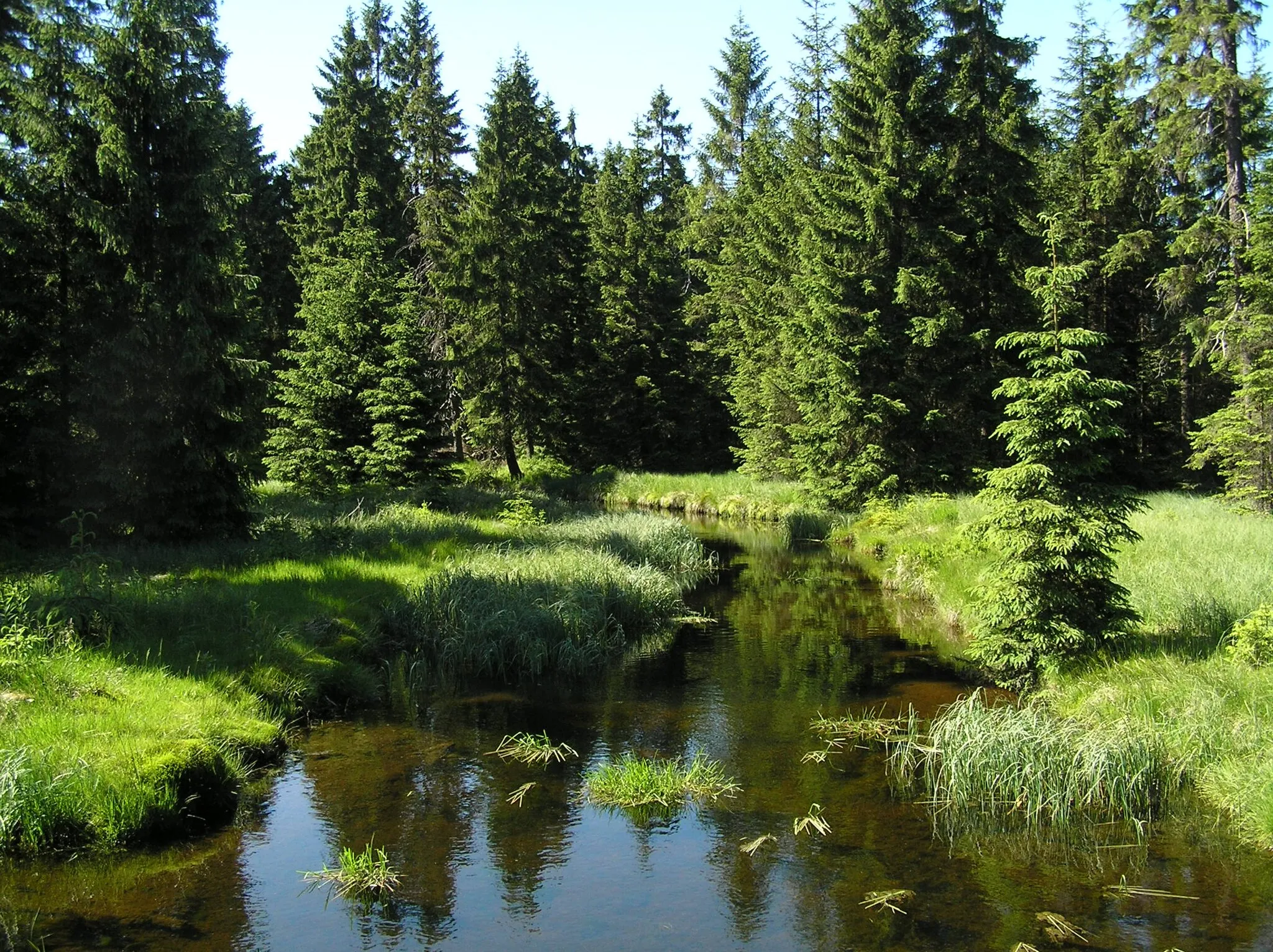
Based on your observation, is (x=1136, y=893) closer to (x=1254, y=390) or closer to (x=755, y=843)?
(x=755, y=843)

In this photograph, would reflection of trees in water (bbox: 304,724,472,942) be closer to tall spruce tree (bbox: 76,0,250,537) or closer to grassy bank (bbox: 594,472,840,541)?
tall spruce tree (bbox: 76,0,250,537)

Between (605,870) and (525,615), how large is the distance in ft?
22.5

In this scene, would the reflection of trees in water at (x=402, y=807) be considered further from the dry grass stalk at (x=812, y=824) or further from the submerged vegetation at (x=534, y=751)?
the dry grass stalk at (x=812, y=824)

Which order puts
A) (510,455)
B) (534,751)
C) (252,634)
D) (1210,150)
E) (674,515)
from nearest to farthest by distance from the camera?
(534,751) → (252,634) → (1210,150) → (674,515) → (510,455)

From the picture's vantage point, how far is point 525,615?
47.1 ft

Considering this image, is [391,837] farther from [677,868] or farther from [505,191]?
[505,191]

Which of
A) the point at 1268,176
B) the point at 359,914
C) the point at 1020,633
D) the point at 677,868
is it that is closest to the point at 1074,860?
the point at 677,868

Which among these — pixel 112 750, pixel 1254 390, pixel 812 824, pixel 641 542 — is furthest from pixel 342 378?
pixel 1254 390

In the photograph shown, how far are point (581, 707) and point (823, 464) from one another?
61.4 feet

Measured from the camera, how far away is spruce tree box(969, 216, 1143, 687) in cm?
1096

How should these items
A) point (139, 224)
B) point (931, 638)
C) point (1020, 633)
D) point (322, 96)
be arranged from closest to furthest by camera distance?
point (1020, 633)
point (931, 638)
point (139, 224)
point (322, 96)

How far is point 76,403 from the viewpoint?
54.5 feet

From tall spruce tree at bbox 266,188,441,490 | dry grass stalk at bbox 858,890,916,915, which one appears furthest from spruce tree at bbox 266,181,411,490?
dry grass stalk at bbox 858,890,916,915

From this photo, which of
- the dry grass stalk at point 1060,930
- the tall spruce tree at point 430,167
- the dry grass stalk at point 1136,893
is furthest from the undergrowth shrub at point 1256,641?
the tall spruce tree at point 430,167
